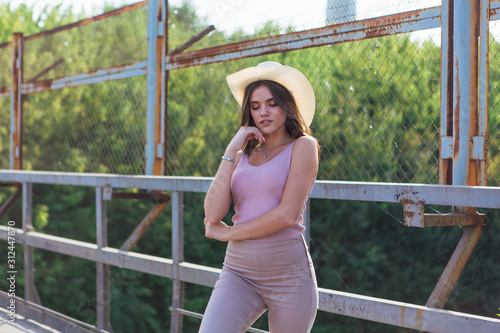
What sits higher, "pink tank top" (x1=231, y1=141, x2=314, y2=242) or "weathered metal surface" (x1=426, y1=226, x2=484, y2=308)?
"pink tank top" (x1=231, y1=141, x2=314, y2=242)

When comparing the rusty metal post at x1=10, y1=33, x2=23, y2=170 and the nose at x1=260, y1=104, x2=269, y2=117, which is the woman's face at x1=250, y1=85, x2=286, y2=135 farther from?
the rusty metal post at x1=10, y1=33, x2=23, y2=170

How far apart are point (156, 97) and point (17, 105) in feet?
9.11

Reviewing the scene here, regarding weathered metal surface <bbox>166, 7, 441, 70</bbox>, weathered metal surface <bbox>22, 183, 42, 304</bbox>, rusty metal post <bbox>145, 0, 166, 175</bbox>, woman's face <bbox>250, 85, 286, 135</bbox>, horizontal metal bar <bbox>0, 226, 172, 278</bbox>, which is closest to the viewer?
woman's face <bbox>250, 85, 286, 135</bbox>

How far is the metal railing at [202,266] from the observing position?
257 cm

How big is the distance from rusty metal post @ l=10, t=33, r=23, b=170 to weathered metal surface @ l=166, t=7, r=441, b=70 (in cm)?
300

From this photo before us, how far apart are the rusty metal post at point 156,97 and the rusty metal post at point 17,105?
2.65m

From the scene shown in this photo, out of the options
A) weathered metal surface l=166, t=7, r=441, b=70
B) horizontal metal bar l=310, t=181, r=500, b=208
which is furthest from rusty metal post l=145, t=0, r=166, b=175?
horizontal metal bar l=310, t=181, r=500, b=208

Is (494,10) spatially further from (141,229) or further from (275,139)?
(141,229)

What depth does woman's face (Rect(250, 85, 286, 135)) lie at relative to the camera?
236cm

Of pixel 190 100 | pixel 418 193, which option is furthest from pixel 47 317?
pixel 190 100

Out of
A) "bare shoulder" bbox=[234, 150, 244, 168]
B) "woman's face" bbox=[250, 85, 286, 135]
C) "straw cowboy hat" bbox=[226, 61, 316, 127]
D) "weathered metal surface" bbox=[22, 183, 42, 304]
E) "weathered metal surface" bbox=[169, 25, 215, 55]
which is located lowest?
"weathered metal surface" bbox=[22, 183, 42, 304]

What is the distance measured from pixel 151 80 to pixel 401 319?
282 centimetres

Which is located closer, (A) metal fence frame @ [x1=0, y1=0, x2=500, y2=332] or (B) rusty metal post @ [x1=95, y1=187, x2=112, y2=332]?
(A) metal fence frame @ [x1=0, y1=0, x2=500, y2=332]

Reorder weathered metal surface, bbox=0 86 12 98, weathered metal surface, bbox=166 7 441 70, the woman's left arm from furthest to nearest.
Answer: weathered metal surface, bbox=0 86 12 98
weathered metal surface, bbox=166 7 441 70
the woman's left arm
